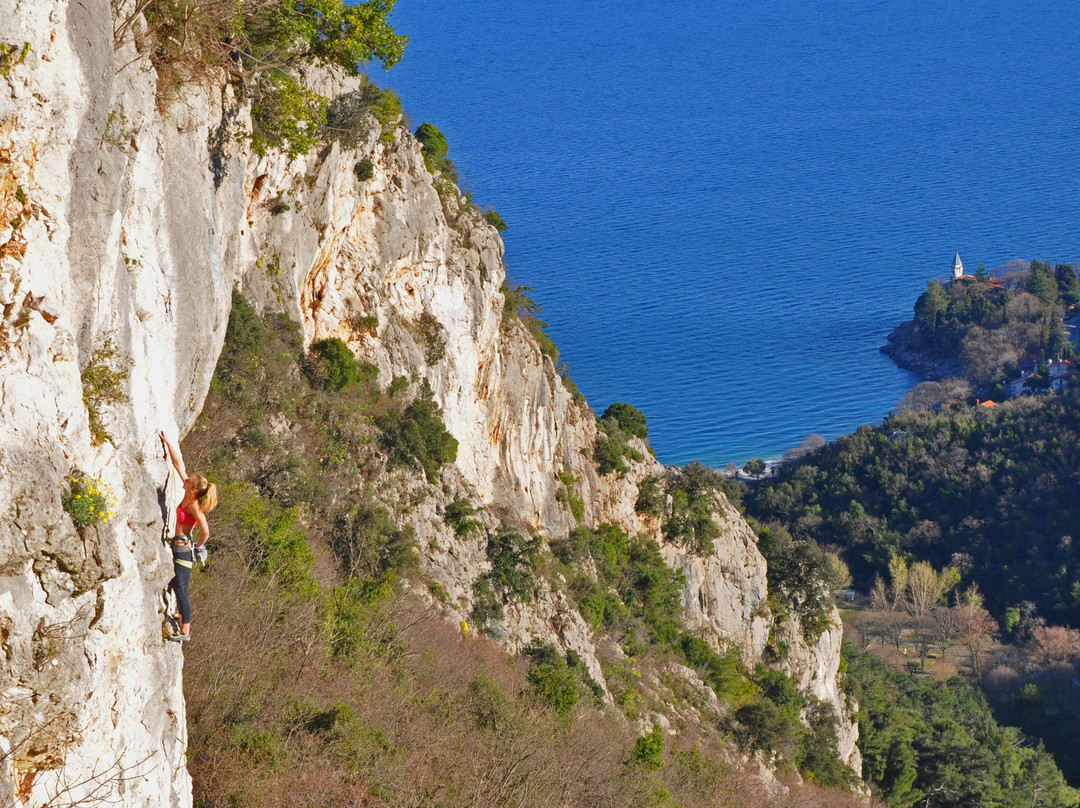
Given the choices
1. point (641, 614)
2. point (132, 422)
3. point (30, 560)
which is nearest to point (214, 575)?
point (132, 422)

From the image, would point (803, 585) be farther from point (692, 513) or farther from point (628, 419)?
point (628, 419)

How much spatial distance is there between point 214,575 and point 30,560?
953 cm

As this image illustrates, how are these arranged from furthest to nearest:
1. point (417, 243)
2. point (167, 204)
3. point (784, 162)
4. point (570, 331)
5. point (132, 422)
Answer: point (784, 162), point (570, 331), point (417, 243), point (167, 204), point (132, 422)

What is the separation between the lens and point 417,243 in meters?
27.3

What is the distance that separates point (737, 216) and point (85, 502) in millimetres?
142449

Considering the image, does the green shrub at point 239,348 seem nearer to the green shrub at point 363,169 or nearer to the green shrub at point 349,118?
the green shrub at point 349,118

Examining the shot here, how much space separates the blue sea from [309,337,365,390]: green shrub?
6155 centimetres

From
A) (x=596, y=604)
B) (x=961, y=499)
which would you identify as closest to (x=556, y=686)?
(x=596, y=604)

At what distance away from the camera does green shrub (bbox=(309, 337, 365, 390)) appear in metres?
24.3

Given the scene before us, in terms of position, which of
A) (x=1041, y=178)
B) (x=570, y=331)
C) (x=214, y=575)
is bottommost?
(x=214, y=575)

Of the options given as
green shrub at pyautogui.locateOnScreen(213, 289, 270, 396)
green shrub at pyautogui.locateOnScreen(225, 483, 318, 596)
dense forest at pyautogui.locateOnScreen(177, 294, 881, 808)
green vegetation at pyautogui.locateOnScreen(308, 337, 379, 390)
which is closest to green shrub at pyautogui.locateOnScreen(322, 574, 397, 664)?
dense forest at pyautogui.locateOnScreen(177, 294, 881, 808)

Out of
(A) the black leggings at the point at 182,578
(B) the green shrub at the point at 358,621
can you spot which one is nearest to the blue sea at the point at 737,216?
(B) the green shrub at the point at 358,621

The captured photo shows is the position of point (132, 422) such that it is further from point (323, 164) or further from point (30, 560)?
point (323, 164)

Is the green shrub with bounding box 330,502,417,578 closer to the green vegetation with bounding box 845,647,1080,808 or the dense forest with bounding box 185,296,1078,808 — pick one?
the dense forest with bounding box 185,296,1078,808
